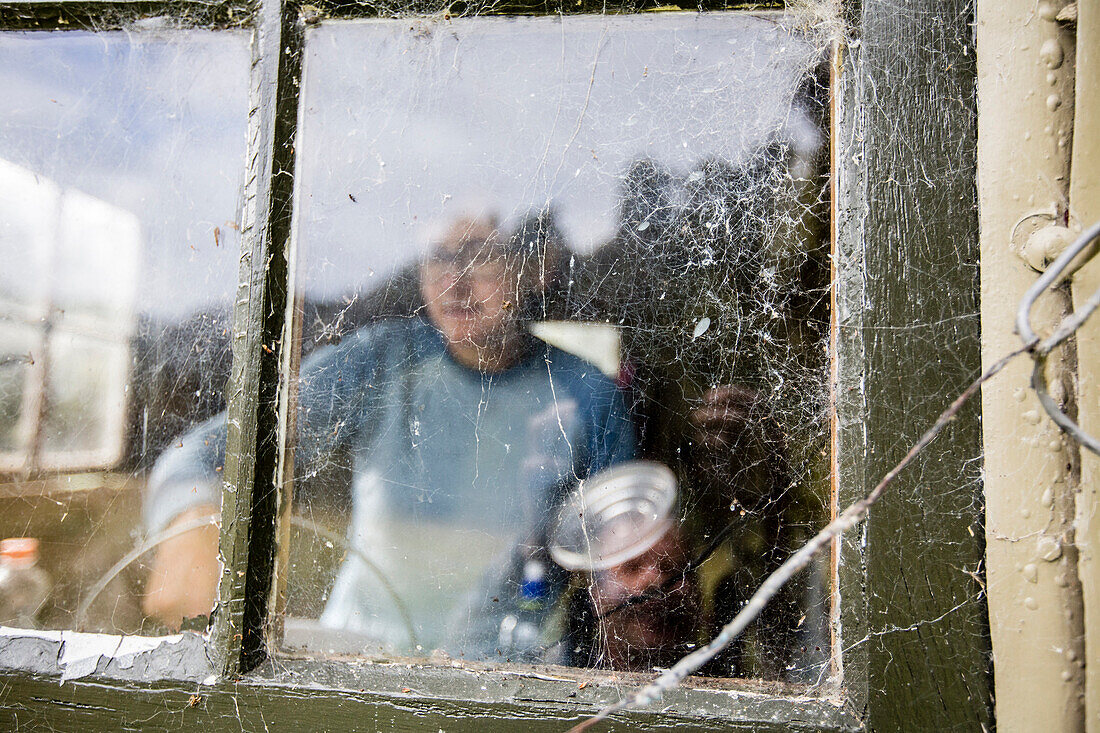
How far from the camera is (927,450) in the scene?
2.16 feet

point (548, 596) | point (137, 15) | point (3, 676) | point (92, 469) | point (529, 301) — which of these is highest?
point (137, 15)

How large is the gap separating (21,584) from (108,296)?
0.43 metres

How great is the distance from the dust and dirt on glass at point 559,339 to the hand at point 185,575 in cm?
12

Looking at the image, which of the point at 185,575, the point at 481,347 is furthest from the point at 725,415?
the point at 185,575

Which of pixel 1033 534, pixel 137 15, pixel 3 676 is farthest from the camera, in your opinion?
pixel 137 15

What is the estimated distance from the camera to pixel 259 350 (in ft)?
2.49

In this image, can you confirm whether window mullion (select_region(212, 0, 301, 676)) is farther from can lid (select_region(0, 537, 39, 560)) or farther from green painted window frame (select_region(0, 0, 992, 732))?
can lid (select_region(0, 537, 39, 560))

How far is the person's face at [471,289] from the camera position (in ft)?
2.60

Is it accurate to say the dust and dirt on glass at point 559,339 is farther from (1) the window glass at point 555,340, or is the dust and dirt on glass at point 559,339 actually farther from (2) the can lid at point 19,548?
(2) the can lid at point 19,548

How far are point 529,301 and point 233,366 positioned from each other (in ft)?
1.33

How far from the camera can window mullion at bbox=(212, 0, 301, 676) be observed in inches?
28.8

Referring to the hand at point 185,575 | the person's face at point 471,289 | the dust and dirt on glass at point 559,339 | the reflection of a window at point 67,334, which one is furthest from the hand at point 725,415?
the reflection of a window at point 67,334

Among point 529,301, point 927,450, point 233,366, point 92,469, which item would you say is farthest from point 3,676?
point 927,450

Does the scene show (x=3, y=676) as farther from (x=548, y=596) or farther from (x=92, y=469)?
(x=548, y=596)
